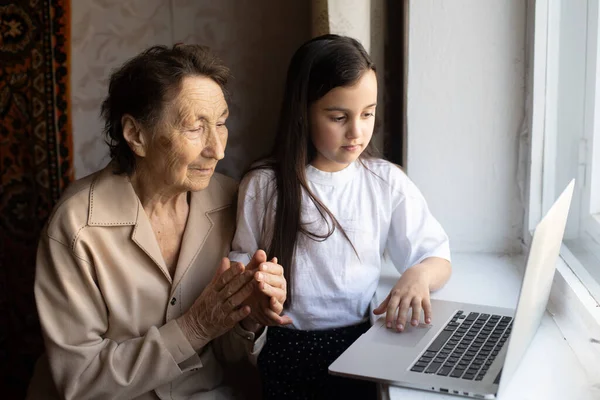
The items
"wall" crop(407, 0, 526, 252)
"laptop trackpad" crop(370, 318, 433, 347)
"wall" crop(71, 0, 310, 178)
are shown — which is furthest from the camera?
"wall" crop(71, 0, 310, 178)

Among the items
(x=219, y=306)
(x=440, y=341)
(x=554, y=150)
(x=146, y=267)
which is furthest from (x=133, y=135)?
(x=554, y=150)

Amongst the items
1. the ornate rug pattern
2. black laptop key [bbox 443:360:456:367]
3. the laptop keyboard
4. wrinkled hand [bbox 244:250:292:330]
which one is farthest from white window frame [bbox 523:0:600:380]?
the ornate rug pattern

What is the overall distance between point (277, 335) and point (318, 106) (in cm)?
48

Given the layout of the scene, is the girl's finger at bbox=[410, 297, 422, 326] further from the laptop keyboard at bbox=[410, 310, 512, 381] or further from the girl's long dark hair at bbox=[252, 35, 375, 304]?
the girl's long dark hair at bbox=[252, 35, 375, 304]

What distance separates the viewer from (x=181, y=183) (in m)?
1.55

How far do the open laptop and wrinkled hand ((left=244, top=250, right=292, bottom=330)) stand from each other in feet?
0.58

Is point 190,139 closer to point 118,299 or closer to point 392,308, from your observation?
point 118,299

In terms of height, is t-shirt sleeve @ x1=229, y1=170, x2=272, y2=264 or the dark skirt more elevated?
t-shirt sleeve @ x1=229, y1=170, x2=272, y2=264

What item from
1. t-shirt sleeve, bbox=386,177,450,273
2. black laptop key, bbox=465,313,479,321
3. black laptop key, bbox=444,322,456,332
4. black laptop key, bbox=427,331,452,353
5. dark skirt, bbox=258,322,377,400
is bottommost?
dark skirt, bbox=258,322,377,400

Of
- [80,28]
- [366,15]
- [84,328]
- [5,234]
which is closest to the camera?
[84,328]

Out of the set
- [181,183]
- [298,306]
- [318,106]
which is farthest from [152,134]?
[298,306]

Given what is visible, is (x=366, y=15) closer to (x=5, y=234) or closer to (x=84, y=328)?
(x=84, y=328)

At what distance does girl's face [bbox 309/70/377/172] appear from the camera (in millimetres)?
1485

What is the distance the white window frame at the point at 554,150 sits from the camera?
1.44m
